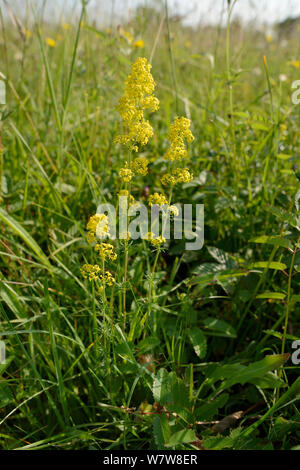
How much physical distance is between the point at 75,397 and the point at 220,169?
1.19 metres

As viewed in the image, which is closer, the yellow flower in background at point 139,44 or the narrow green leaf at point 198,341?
the narrow green leaf at point 198,341

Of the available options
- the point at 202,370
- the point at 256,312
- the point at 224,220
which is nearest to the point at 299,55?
the point at 224,220

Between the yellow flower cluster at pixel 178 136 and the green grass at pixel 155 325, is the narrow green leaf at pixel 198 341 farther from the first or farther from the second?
the yellow flower cluster at pixel 178 136

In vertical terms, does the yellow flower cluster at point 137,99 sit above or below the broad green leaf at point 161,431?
above

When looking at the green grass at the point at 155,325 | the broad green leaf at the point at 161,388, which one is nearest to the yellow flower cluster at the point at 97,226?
the green grass at the point at 155,325

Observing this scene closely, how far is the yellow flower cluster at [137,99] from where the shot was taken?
0.87 meters

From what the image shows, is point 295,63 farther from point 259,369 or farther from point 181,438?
point 181,438

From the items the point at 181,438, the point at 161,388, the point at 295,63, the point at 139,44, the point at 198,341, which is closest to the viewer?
the point at 181,438

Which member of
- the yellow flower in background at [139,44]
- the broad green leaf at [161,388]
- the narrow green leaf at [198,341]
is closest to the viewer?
the broad green leaf at [161,388]

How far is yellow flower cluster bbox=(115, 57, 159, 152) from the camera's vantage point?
87cm

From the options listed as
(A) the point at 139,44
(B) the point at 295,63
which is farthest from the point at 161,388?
(B) the point at 295,63

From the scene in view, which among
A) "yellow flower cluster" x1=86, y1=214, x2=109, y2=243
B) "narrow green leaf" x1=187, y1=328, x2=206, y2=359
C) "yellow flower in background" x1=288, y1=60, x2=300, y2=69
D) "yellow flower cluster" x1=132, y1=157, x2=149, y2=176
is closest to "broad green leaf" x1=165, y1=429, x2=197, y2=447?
"narrow green leaf" x1=187, y1=328, x2=206, y2=359

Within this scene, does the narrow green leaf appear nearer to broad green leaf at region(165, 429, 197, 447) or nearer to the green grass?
the green grass

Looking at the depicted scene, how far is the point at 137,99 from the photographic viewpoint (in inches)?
35.3
